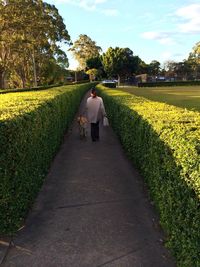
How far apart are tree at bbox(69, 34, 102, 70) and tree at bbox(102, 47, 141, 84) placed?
1845cm

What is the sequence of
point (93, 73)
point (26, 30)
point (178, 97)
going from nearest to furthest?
1. point (178, 97)
2. point (26, 30)
3. point (93, 73)

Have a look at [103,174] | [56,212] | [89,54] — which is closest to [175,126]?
[56,212]

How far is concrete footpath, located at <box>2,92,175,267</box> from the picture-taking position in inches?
176

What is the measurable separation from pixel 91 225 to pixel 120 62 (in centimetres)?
9610

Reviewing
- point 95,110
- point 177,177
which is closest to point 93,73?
point 95,110

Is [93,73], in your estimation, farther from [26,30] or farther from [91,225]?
[91,225]

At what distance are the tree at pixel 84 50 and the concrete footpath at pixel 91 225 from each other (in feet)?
372

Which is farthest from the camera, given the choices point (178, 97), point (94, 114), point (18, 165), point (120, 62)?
point (120, 62)

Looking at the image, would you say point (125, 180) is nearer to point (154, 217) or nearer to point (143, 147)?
point (143, 147)

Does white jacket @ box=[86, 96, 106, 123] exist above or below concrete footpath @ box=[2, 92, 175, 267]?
above

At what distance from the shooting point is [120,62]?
99188mm

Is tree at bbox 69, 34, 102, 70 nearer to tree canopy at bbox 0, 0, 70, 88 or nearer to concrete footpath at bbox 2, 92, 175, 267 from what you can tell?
tree canopy at bbox 0, 0, 70, 88

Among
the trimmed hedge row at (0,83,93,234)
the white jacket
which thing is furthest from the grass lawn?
the trimmed hedge row at (0,83,93,234)

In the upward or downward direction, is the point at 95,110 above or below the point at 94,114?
above
